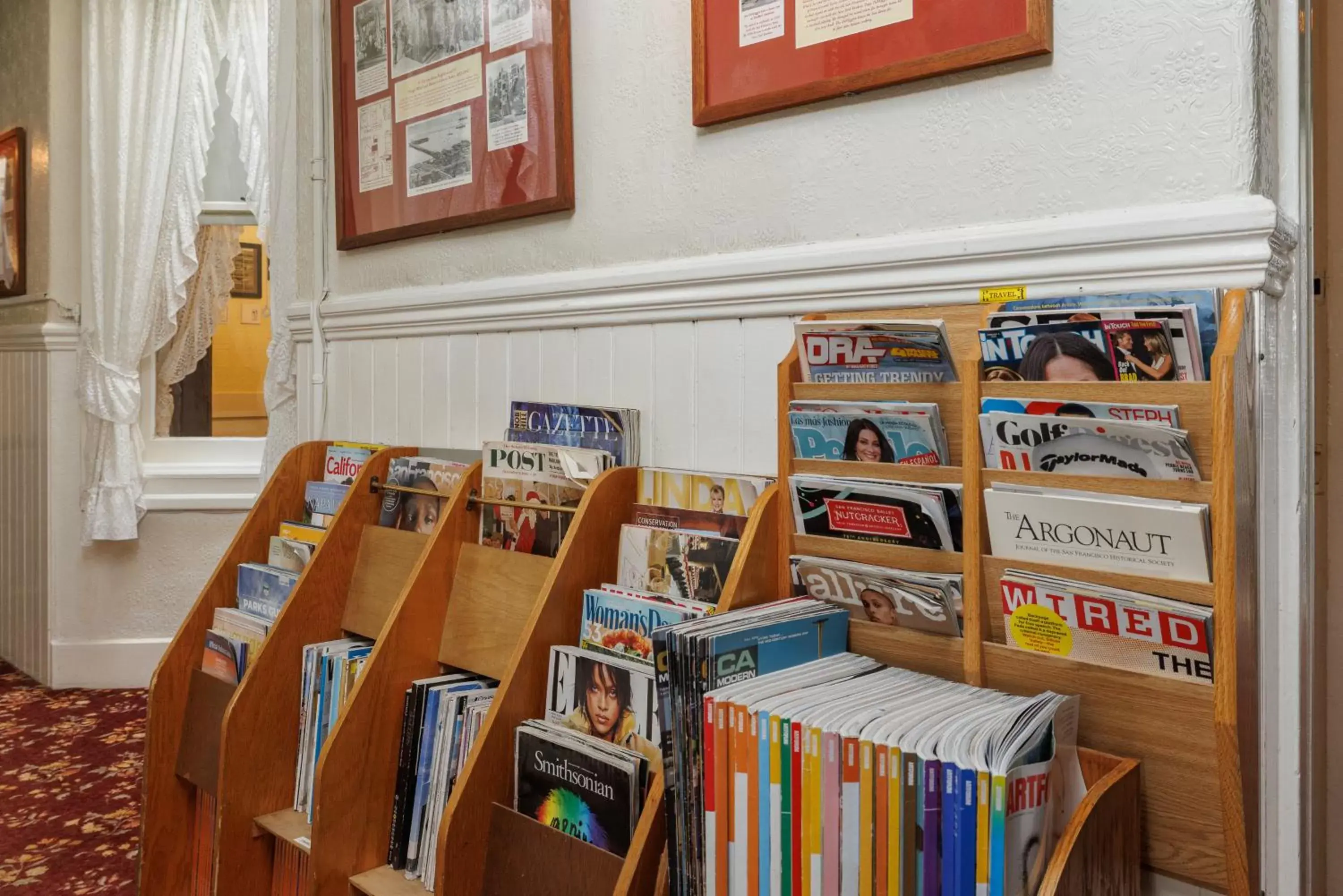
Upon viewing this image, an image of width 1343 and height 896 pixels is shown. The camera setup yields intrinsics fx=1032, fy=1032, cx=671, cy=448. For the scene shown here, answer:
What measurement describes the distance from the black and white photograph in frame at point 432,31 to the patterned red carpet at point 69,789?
5.70ft

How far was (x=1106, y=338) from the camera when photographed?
2.92 feet

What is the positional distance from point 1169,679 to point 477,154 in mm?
1292

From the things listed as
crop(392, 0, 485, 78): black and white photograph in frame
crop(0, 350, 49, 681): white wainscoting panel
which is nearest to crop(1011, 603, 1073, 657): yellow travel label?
crop(392, 0, 485, 78): black and white photograph in frame

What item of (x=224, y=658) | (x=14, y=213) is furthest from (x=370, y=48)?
(x=14, y=213)

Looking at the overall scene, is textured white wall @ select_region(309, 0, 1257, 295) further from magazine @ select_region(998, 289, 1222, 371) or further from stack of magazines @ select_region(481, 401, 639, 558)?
stack of magazines @ select_region(481, 401, 639, 558)

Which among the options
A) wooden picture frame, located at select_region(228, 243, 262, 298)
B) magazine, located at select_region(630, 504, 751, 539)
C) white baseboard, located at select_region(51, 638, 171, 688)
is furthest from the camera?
wooden picture frame, located at select_region(228, 243, 262, 298)

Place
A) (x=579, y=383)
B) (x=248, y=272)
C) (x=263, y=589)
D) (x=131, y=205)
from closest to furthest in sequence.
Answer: (x=579, y=383) < (x=263, y=589) < (x=131, y=205) < (x=248, y=272)

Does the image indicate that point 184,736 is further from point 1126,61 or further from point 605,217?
point 1126,61

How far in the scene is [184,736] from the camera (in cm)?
179

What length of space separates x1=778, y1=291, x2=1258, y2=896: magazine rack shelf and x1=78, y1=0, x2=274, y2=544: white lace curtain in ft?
10.1

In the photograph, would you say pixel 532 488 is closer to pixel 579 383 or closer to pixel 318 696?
pixel 579 383

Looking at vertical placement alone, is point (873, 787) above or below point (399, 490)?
below

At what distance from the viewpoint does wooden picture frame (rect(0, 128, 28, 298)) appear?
3.73 metres

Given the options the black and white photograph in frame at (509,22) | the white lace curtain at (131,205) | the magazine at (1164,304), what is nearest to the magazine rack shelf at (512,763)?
the magazine at (1164,304)
